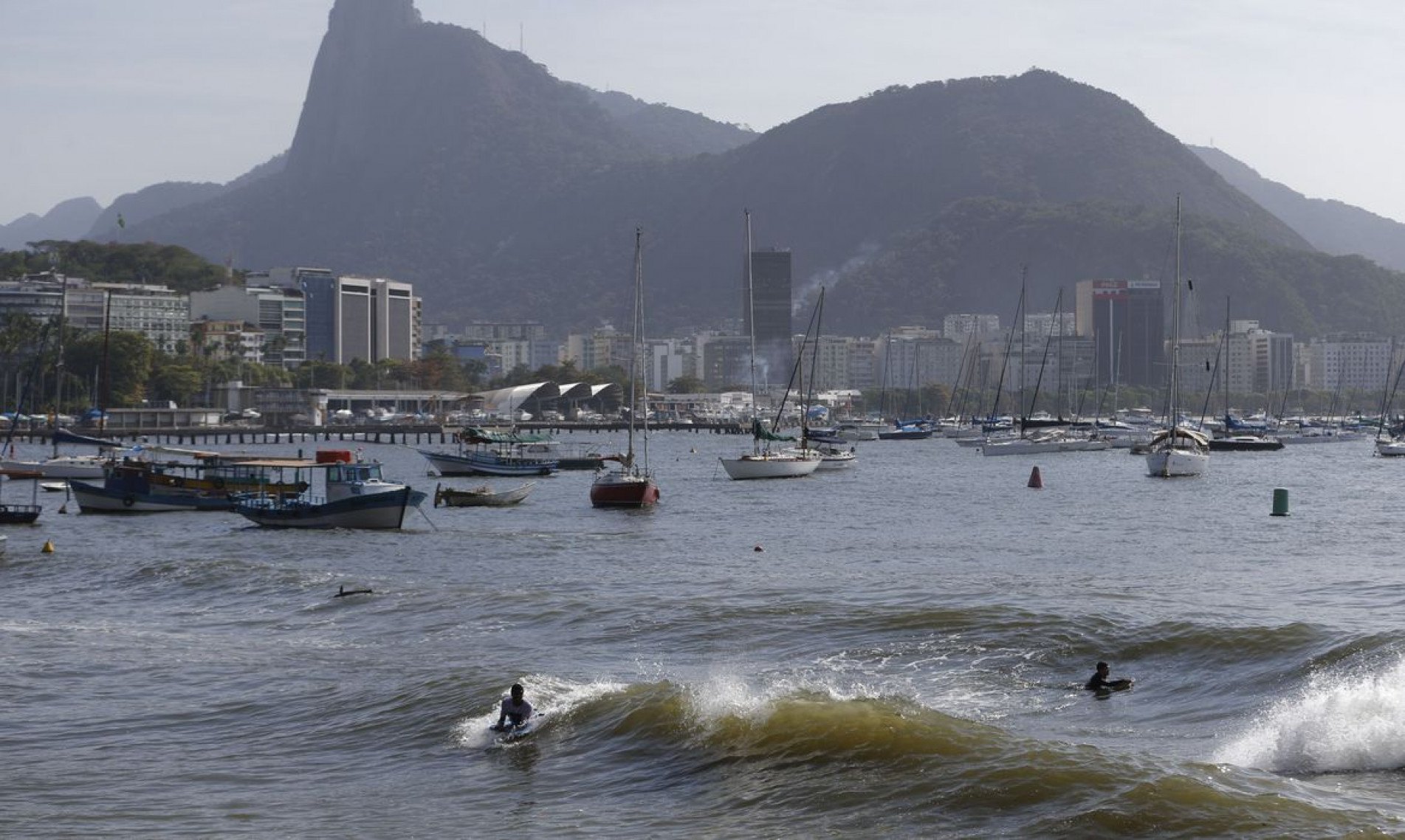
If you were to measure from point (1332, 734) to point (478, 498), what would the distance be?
182ft

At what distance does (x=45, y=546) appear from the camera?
4978cm

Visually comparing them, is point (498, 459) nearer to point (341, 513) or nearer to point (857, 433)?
point (341, 513)

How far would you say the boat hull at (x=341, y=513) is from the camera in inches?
2244

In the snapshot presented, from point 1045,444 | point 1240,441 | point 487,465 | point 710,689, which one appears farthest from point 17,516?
point 1240,441

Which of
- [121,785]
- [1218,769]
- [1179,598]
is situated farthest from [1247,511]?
[121,785]

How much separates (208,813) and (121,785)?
2.09 m

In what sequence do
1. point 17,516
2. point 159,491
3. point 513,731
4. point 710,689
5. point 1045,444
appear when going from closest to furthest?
point 513,731, point 710,689, point 17,516, point 159,491, point 1045,444

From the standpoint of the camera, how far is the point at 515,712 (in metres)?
23.5

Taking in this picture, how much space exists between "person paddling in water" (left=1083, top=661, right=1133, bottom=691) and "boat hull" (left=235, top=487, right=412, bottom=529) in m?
35.9

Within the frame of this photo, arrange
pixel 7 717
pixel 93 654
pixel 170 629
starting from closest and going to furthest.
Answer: pixel 7 717, pixel 93 654, pixel 170 629

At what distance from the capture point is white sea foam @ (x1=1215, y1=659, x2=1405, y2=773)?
20.4 meters

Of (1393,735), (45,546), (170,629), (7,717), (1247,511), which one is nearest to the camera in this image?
(1393,735)

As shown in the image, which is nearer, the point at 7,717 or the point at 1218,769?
the point at 1218,769

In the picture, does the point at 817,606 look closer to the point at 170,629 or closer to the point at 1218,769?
the point at 170,629
